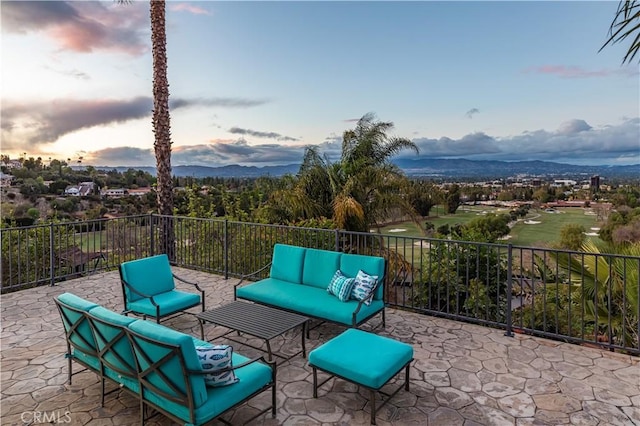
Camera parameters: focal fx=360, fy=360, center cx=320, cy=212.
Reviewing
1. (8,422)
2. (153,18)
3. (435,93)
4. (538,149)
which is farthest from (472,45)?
(8,422)

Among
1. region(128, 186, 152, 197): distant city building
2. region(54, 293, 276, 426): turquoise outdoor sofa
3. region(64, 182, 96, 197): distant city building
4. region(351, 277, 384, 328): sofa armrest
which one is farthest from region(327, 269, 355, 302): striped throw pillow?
region(64, 182, 96, 197): distant city building

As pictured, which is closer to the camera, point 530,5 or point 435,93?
point 530,5

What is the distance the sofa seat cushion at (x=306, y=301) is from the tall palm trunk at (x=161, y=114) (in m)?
4.38

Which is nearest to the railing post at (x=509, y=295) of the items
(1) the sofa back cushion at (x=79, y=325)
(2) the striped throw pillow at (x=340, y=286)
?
(2) the striped throw pillow at (x=340, y=286)

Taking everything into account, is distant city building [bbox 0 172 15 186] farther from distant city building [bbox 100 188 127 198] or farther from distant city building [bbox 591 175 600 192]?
distant city building [bbox 591 175 600 192]

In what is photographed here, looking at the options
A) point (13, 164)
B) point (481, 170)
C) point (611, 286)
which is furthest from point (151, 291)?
point (481, 170)

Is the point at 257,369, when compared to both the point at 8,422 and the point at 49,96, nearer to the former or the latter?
the point at 8,422

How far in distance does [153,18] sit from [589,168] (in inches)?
634

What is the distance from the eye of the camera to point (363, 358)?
2.85m

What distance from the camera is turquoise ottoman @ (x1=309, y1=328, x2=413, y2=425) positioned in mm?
2662

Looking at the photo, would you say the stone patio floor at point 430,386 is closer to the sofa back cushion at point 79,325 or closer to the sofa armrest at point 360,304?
the sofa back cushion at point 79,325

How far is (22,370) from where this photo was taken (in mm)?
3525

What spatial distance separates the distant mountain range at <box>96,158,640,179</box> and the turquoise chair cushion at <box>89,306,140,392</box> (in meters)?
7.20

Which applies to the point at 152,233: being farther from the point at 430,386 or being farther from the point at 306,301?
the point at 430,386
